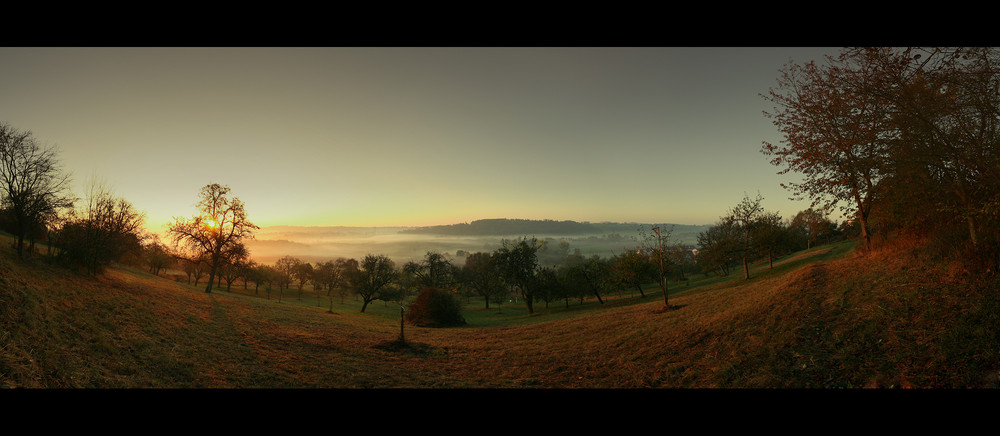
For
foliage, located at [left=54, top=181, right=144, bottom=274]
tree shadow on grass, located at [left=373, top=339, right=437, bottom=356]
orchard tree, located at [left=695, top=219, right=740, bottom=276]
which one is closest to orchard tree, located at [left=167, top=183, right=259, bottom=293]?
foliage, located at [left=54, top=181, right=144, bottom=274]

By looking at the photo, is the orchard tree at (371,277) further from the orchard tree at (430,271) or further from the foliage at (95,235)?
the foliage at (95,235)

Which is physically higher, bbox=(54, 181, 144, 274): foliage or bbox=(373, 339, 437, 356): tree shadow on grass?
bbox=(54, 181, 144, 274): foliage

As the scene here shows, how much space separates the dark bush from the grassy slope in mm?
15173

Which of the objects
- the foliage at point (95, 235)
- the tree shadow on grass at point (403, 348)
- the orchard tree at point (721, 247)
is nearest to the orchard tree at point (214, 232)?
the foliage at point (95, 235)

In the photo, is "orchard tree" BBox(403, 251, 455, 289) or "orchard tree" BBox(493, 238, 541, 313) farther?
"orchard tree" BBox(403, 251, 455, 289)

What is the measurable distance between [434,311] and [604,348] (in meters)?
20.1

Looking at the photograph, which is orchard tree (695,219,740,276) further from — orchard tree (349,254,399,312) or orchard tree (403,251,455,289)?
orchard tree (349,254,399,312)

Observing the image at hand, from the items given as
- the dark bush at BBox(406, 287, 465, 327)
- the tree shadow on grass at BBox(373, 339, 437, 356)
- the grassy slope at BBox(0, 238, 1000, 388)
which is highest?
the grassy slope at BBox(0, 238, 1000, 388)

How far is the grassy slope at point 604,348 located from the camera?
5.45 metres

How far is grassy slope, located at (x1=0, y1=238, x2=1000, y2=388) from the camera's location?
5.45 meters

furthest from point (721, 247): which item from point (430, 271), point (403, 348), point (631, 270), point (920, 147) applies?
point (430, 271)

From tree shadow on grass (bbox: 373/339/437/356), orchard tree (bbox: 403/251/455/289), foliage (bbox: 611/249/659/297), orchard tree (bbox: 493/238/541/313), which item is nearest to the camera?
tree shadow on grass (bbox: 373/339/437/356)
